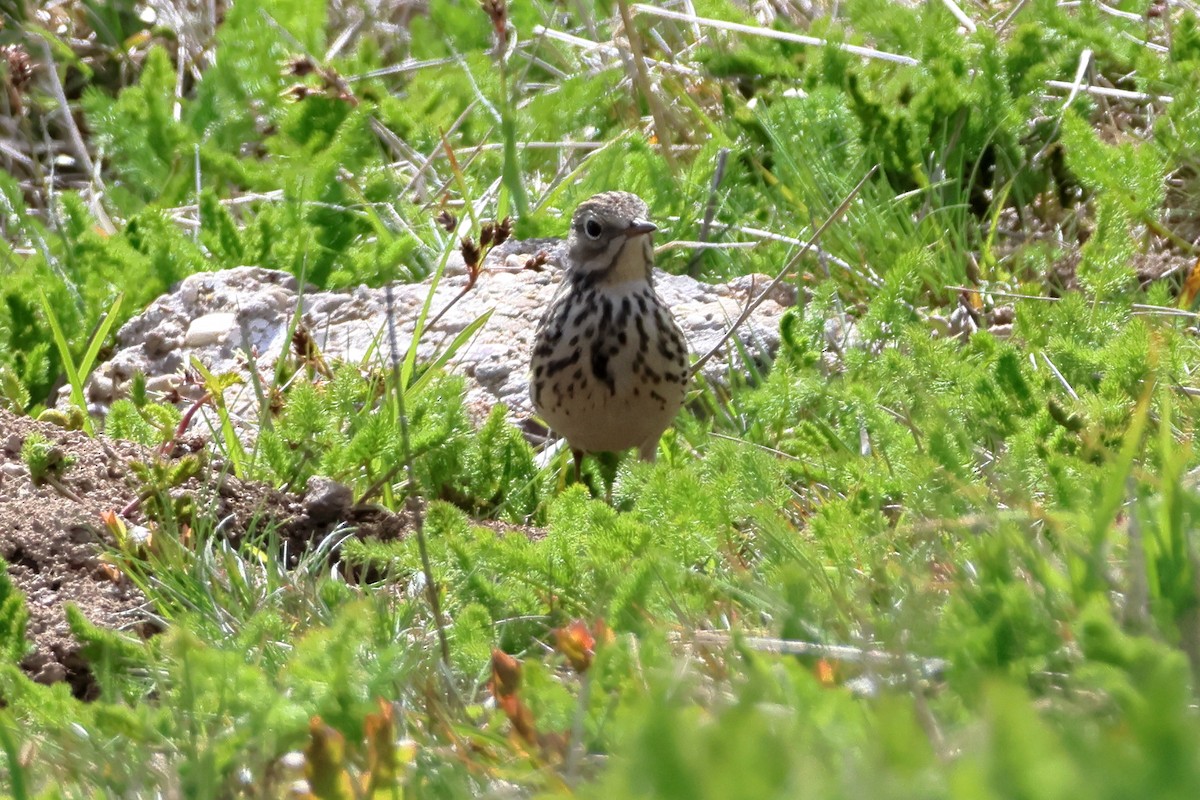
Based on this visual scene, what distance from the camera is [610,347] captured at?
466 cm

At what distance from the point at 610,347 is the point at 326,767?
2746mm

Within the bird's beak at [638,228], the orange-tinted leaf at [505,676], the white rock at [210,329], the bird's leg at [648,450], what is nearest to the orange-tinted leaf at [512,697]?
the orange-tinted leaf at [505,676]

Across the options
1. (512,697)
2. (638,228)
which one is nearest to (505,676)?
(512,697)

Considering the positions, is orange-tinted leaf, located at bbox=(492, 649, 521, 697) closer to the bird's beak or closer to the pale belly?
the pale belly

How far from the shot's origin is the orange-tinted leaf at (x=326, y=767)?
6.64 feet

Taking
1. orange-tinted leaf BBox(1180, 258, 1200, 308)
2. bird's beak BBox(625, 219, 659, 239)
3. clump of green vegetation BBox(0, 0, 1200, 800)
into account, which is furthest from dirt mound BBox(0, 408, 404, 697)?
orange-tinted leaf BBox(1180, 258, 1200, 308)

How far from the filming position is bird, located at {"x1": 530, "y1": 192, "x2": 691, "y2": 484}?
461 cm

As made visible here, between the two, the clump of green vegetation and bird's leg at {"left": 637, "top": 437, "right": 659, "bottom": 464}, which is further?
bird's leg at {"left": 637, "top": 437, "right": 659, "bottom": 464}

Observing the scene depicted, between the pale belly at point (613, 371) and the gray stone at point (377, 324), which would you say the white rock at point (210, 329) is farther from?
the pale belly at point (613, 371)

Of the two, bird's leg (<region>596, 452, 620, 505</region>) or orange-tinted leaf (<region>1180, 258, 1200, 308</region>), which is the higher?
orange-tinted leaf (<region>1180, 258, 1200, 308</region>)

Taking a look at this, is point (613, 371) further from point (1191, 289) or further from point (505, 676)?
point (505, 676)

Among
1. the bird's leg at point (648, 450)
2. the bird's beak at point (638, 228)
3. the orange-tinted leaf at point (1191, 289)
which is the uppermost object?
the bird's beak at point (638, 228)

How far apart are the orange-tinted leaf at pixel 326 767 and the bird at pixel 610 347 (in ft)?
8.57

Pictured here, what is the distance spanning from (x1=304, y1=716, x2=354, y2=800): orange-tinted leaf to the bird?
2611 millimetres
